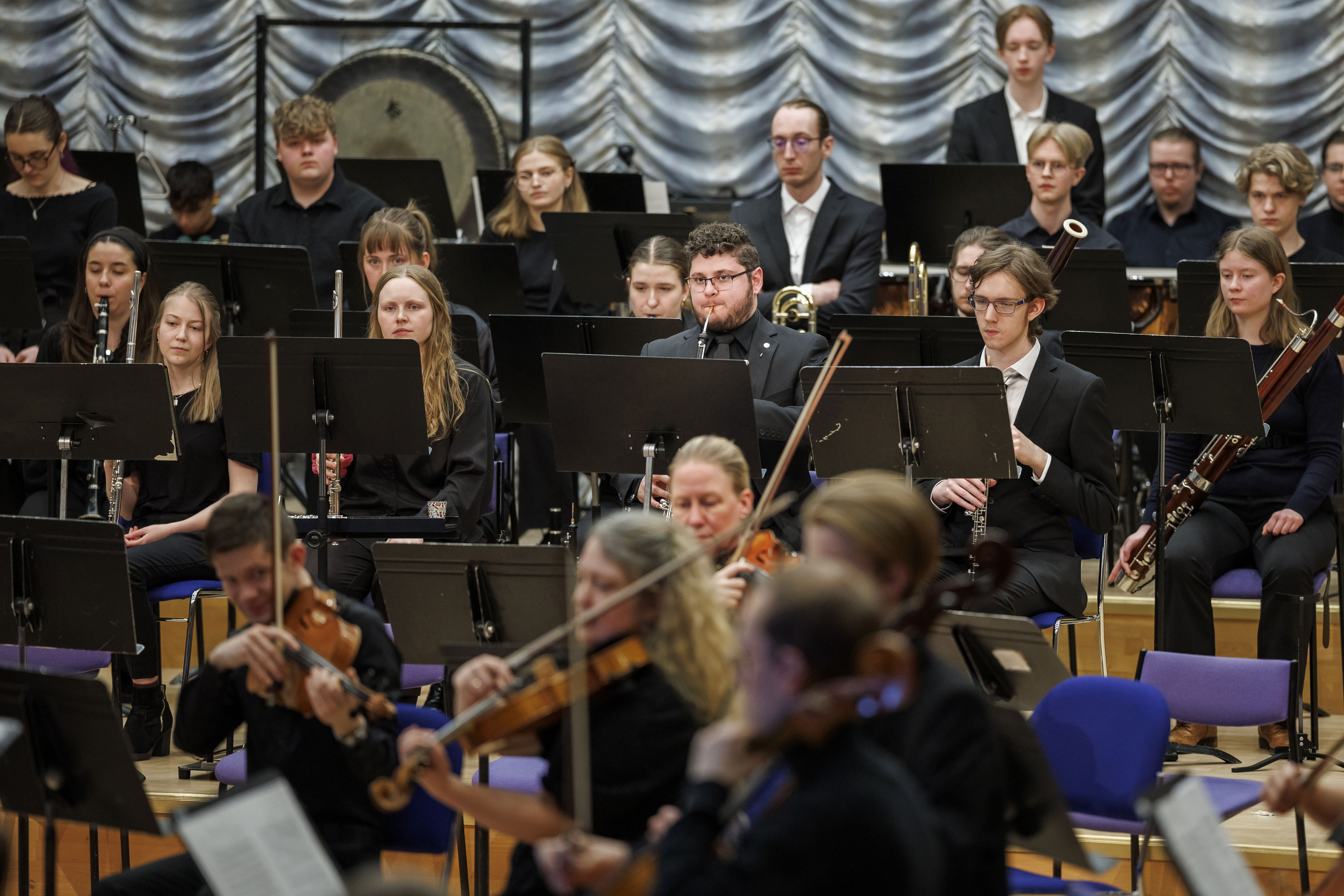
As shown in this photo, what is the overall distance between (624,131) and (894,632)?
603 cm

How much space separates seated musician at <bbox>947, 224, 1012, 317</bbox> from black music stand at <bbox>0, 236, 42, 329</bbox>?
2.98m

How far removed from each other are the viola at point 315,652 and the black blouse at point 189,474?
198cm

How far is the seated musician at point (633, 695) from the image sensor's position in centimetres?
228

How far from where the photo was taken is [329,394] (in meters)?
3.92

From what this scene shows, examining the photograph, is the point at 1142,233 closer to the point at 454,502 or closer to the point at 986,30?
the point at 986,30

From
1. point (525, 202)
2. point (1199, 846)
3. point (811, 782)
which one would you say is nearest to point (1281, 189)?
point (525, 202)

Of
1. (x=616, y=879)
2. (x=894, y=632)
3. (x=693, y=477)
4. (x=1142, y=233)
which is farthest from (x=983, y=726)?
(x=1142, y=233)

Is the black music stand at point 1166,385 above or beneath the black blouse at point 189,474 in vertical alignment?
above

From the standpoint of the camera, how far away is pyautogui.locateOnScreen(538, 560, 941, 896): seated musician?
1650 millimetres

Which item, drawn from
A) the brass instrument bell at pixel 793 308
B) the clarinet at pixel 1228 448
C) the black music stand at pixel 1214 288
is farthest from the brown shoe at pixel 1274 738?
the brass instrument bell at pixel 793 308

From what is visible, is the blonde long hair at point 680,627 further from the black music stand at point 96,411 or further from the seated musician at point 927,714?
the black music stand at point 96,411

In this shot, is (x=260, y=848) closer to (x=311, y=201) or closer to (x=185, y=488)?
(x=185, y=488)

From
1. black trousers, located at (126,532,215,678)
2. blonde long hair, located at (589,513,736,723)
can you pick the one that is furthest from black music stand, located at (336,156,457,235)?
blonde long hair, located at (589,513,736,723)

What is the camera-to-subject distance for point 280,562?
2635 millimetres
